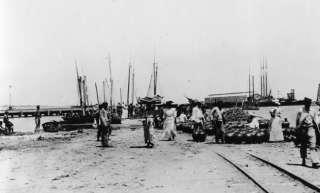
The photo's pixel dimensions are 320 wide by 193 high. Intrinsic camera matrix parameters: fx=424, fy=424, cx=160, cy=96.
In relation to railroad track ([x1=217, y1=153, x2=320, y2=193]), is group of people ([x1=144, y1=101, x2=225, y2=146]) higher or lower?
higher

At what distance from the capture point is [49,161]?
525 inches

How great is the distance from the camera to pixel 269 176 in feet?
32.1

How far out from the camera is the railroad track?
8273 millimetres

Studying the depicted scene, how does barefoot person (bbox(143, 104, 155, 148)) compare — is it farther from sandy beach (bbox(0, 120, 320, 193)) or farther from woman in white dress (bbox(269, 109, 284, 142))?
woman in white dress (bbox(269, 109, 284, 142))

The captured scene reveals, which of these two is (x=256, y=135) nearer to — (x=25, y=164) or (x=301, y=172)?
(x=301, y=172)

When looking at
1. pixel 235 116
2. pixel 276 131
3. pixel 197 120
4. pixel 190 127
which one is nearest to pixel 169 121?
pixel 197 120

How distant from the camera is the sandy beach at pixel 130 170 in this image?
8875 millimetres

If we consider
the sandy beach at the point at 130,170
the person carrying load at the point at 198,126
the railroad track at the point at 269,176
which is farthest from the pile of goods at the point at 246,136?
the railroad track at the point at 269,176

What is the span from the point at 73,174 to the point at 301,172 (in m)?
5.55

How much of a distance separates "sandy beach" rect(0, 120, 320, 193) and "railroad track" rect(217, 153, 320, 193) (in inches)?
10.0

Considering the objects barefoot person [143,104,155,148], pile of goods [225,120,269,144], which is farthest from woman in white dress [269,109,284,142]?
barefoot person [143,104,155,148]

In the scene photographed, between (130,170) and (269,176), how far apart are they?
3.55 metres

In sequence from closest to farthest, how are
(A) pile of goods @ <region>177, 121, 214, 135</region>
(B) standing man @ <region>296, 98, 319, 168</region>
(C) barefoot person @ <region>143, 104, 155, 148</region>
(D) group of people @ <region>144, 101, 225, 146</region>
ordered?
(B) standing man @ <region>296, 98, 319, 168</region> → (C) barefoot person @ <region>143, 104, 155, 148</region> → (D) group of people @ <region>144, 101, 225, 146</region> → (A) pile of goods @ <region>177, 121, 214, 135</region>

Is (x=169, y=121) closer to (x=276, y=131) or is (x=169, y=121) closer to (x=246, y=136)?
(x=246, y=136)
